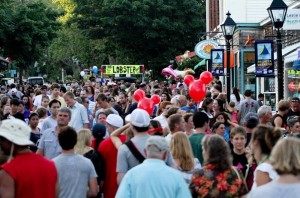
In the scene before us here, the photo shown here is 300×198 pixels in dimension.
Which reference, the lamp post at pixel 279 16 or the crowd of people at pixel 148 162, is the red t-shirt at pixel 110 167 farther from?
the lamp post at pixel 279 16

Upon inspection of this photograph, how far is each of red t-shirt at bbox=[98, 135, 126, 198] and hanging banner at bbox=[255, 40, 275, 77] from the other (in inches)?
418

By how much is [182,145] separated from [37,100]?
12611mm

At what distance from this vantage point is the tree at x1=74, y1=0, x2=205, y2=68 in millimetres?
56344

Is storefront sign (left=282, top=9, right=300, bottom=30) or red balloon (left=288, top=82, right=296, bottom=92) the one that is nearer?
storefront sign (left=282, top=9, right=300, bottom=30)

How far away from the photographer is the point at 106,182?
965 centimetres

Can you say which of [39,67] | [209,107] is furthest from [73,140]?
[39,67]

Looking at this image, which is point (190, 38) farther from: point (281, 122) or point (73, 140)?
point (73, 140)

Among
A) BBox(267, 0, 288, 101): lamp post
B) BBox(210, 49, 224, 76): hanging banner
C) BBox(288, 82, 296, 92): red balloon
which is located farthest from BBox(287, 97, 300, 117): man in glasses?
BBox(210, 49, 224, 76): hanging banner

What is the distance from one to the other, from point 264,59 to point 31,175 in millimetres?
14120

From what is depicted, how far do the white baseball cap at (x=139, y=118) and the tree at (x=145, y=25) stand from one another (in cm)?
4703

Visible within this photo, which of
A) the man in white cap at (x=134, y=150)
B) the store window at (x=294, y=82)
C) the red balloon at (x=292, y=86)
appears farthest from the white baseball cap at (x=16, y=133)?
the red balloon at (x=292, y=86)

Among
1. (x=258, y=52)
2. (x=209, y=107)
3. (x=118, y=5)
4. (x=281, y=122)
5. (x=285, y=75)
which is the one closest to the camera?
(x=281, y=122)

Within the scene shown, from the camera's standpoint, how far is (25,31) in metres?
39.0

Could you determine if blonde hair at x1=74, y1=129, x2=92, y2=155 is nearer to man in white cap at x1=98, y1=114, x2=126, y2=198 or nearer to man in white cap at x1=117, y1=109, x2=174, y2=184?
man in white cap at x1=98, y1=114, x2=126, y2=198
